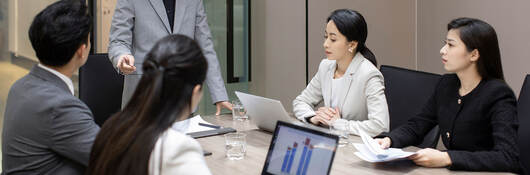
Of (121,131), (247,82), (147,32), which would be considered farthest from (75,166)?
(247,82)

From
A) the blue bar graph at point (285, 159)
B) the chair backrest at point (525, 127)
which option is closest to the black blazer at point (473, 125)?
the chair backrest at point (525, 127)

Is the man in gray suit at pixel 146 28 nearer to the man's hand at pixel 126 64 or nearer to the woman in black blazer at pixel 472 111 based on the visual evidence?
the man's hand at pixel 126 64

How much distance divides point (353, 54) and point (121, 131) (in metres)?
1.94

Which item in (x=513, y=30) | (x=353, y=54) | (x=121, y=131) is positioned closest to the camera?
(x=121, y=131)

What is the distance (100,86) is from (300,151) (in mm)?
1926

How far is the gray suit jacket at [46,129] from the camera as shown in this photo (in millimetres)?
1660

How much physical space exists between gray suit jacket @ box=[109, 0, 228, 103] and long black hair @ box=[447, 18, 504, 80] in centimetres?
137

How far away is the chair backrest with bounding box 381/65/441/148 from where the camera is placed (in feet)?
9.50

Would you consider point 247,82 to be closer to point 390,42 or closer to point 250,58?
point 250,58

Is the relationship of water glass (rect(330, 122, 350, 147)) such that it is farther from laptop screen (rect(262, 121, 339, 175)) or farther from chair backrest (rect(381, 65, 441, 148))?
laptop screen (rect(262, 121, 339, 175))

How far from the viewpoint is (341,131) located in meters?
2.39

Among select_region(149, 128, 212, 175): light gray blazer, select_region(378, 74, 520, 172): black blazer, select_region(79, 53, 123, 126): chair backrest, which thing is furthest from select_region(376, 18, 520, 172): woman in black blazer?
select_region(79, 53, 123, 126): chair backrest

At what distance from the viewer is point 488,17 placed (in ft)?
14.2

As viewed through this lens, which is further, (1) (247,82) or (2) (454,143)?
(1) (247,82)
